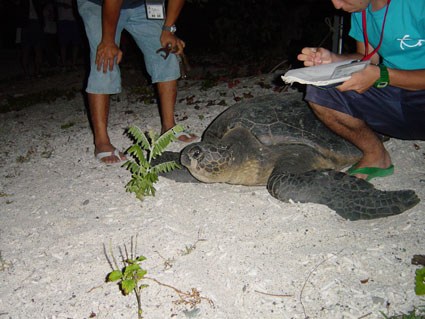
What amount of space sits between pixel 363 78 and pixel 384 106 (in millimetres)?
440

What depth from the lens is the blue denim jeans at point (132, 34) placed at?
2438 mm

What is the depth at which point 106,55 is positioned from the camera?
2.41m

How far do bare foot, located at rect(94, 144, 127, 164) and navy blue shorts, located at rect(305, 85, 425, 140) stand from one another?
152 centimetres

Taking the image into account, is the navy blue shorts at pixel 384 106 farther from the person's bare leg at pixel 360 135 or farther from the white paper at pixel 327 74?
the white paper at pixel 327 74

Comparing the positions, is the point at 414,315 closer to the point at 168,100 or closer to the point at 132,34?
the point at 168,100

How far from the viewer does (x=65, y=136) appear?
3.21 meters

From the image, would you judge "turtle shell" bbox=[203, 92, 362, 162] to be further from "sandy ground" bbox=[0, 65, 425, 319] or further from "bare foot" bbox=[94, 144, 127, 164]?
"bare foot" bbox=[94, 144, 127, 164]

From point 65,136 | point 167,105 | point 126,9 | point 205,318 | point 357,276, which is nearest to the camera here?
point 205,318

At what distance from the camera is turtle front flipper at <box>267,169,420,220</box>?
172cm

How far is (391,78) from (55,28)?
7737 mm

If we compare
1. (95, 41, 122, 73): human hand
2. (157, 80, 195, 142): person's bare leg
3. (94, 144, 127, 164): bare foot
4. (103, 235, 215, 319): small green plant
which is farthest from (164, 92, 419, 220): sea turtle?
(95, 41, 122, 73): human hand

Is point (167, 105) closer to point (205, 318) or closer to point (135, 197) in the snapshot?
point (135, 197)

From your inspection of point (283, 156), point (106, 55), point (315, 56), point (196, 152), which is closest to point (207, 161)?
point (196, 152)

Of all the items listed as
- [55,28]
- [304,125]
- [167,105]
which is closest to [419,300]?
[304,125]
